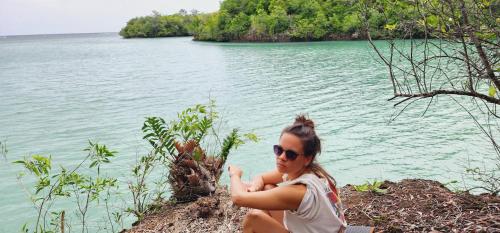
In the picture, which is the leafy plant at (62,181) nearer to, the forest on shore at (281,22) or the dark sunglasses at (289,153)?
the dark sunglasses at (289,153)

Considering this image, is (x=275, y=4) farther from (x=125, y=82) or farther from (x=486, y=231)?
(x=486, y=231)

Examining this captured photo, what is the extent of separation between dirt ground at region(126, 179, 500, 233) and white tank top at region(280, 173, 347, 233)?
4.31ft

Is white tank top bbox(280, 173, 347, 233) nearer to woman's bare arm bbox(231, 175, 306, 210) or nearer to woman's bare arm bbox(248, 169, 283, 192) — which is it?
woman's bare arm bbox(231, 175, 306, 210)

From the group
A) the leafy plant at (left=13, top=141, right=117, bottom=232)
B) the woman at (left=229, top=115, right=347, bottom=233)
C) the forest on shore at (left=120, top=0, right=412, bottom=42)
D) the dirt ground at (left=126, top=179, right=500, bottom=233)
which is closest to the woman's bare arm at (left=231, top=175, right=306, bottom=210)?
the woman at (left=229, top=115, right=347, bottom=233)

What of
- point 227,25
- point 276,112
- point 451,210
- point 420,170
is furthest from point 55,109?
point 227,25

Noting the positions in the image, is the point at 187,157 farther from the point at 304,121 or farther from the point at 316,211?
the point at 316,211

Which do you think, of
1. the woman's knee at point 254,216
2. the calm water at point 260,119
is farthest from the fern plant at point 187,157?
the woman's knee at point 254,216

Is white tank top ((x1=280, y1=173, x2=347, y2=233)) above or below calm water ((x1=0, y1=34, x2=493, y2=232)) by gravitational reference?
above

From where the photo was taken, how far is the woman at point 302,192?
2.52m

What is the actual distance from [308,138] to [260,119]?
1140 cm

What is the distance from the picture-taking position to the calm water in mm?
8969

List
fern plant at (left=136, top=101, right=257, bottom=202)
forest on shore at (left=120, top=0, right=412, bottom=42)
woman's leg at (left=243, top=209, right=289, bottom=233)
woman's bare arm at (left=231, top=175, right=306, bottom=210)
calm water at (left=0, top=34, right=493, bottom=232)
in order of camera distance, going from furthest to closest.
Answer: forest on shore at (left=120, top=0, right=412, bottom=42) → calm water at (left=0, top=34, right=493, bottom=232) → fern plant at (left=136, top=101, right=257, bottom=202) → woman's leg at (left=243, top=209, right=289, bottom=233) → woman's bare arm at (left=231, top=175, right=306, bottom=210)

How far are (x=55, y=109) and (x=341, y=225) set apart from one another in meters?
17.6

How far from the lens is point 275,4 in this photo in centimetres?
7931
